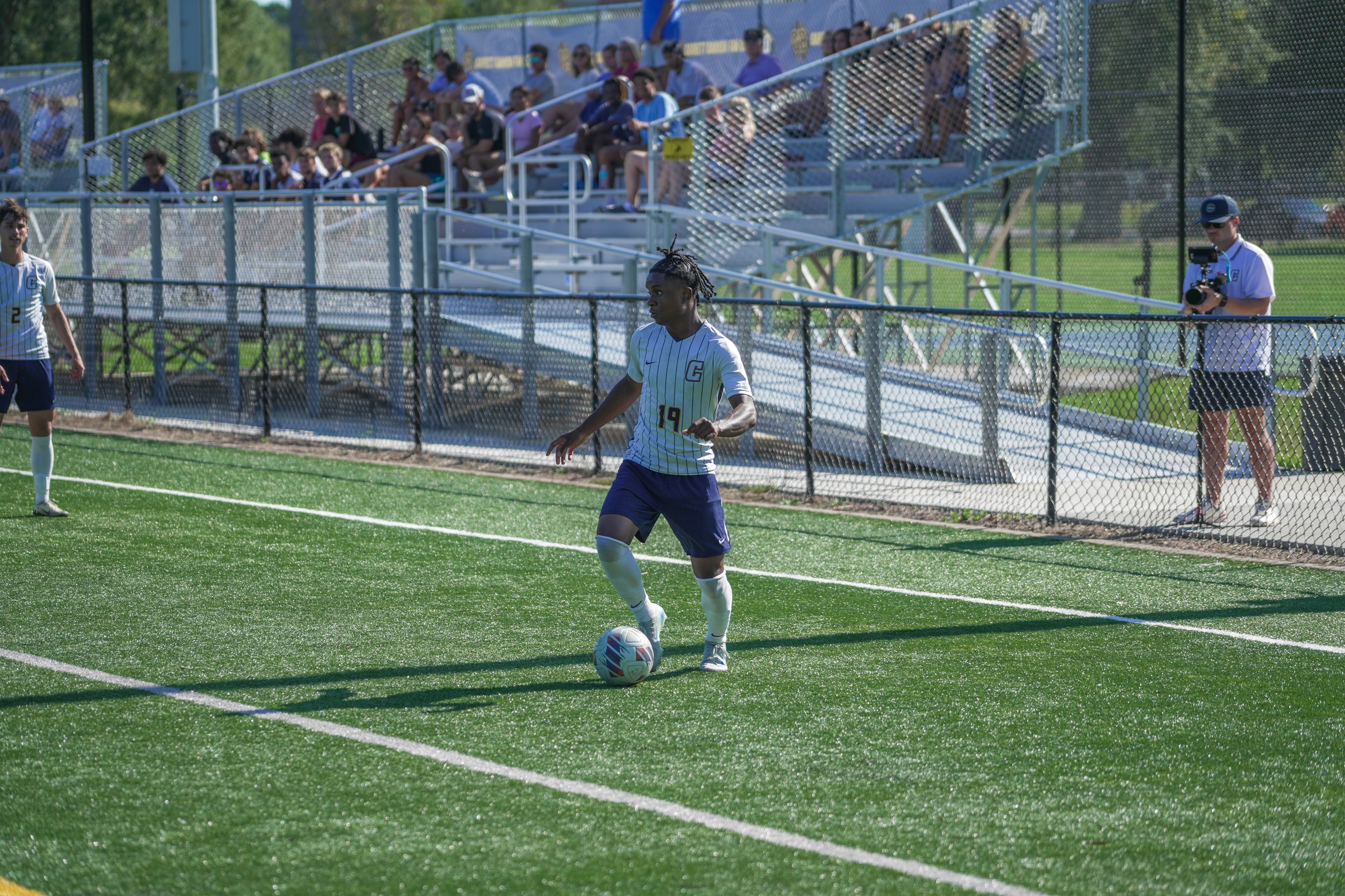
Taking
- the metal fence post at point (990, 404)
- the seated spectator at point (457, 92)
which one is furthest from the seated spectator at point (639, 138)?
the metal fence post at point (990, 404)

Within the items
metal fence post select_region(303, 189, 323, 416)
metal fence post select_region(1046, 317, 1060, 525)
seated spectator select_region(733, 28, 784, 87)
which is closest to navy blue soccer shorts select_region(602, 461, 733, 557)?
metal fence post select_region(1046, 317, 1060, 525)

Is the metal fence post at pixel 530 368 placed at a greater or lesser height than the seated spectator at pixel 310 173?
lesser

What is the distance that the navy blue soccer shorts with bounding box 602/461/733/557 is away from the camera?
6.32m

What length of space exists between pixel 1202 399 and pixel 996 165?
22.4 ft

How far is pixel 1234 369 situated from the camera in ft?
32.1

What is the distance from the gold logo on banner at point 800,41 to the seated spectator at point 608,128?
249 centimetres

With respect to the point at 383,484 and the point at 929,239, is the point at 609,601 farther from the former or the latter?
the point at 929,239

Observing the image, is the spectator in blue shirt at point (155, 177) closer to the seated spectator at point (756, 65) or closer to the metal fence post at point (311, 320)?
the metal fence post at point (311, 320)

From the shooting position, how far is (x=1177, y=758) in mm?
5473

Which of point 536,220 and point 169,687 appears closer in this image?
point 169,687

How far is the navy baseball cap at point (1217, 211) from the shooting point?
9758 mm

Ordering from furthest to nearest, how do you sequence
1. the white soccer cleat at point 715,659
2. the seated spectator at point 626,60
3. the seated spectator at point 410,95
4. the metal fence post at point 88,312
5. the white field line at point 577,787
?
the seated spectator at point 410,95
the seated spectator at point 626,60
the metal fence post at point 88,312
the white soccer cleat at point 715,659
the white field line at point 577,787

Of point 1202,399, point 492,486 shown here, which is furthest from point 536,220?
point 1202,399

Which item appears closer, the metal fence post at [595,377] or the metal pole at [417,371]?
the metal fence post at [595,377]
